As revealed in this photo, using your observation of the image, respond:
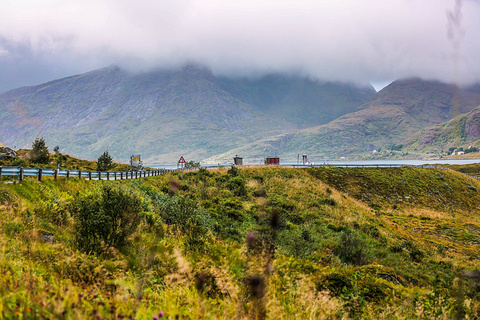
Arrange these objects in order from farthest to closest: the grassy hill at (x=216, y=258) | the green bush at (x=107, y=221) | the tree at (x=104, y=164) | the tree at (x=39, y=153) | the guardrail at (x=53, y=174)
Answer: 1. the tree at (x=104, y=164)
2. the tree at (x=39, y=153)
3. the guardrail at (x=53, y=174)
4. the green bush at (x=107, y=221)
5. the grassy hill at (x=216, y=258)

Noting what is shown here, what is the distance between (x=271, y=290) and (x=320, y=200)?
26727 millimetres

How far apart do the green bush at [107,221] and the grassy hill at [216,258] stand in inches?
1.5

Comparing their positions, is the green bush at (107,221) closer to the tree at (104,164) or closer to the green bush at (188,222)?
the green bush at (188,222)

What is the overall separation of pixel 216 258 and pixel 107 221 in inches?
138

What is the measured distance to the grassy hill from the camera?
16.5ft

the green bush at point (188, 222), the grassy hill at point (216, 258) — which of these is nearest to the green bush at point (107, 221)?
the grassy hill at point (216, 258)

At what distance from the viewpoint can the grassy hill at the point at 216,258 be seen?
5031mm

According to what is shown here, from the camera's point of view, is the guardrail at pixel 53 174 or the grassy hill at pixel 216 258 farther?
the guardrail at pixel 53 174

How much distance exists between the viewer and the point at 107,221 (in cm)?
938

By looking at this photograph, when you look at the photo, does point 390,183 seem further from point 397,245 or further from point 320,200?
point 397,245

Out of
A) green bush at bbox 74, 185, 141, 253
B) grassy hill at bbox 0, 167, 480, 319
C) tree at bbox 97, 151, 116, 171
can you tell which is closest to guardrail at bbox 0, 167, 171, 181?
grassy hill at bbox 0, 167, 480, 319

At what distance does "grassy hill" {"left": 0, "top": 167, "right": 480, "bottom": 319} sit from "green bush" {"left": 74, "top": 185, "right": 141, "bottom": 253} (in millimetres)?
39

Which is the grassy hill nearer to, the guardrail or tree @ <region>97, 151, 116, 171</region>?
the guardrail

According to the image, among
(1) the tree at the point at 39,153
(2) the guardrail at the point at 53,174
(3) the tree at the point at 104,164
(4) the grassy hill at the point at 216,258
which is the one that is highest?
(1) the tree at the point at 39,153
